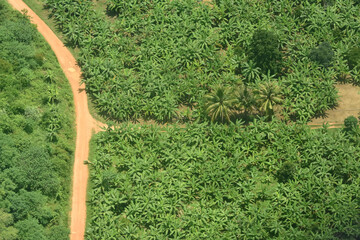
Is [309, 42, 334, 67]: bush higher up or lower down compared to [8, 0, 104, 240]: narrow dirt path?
higher up

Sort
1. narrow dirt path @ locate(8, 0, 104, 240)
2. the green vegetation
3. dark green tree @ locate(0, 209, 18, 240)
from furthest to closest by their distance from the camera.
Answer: narrow dirt path @ locate(8, 0, 104, 240)
the green vegetation
dark green tree @ locate(0, 209, 18, 240)

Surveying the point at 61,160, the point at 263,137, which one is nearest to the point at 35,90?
the point at 61,160

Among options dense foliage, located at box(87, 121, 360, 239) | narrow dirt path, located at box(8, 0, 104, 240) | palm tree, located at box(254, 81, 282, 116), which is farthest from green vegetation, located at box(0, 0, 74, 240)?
palm tree, located at box(254, 81, 282, 116)

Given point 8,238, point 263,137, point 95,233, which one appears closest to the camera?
point 8,238

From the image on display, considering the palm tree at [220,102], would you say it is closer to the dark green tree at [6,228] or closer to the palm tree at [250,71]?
the palm tree at [250,71]

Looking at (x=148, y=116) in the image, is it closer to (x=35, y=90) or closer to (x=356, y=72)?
(x=35, y=90)

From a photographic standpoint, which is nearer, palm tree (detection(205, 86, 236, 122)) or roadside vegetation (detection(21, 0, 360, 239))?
roadside vegetation (detection(21, 0, 360, 239))

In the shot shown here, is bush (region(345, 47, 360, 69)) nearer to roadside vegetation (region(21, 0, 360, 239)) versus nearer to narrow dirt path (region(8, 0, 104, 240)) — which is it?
roadside vegetation (region(21, 0, 360, 239))

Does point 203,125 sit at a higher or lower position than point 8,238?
higher

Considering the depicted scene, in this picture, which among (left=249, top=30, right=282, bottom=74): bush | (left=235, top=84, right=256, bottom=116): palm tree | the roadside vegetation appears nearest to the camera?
the roadside vegetation
